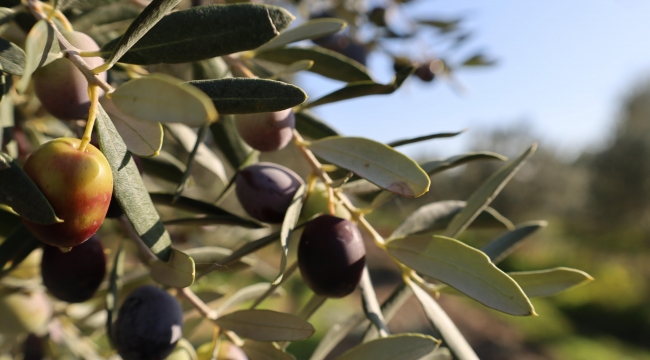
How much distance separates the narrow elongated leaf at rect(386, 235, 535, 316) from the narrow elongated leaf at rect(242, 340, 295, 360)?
8.8 inches

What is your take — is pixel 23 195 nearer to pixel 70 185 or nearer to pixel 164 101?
pixel 70 185

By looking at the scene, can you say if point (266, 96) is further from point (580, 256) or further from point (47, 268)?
point (580, 256)

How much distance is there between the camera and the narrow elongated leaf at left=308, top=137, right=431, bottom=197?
60cm

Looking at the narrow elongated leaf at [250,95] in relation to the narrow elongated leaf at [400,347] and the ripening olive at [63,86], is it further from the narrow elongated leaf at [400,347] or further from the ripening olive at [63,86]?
the narrow elongated leaf at [400,347]

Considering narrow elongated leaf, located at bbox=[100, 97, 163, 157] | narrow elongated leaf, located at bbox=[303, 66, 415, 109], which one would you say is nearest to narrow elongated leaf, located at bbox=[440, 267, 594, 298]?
narrow elongated leaf, located at bbox=[303, 66, 415, 109]

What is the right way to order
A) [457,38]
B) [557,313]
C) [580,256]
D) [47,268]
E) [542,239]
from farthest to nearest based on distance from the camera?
1. [542,239]
2. [580,256]
3. [557,313]
4. [457,38]
5. [47,268]

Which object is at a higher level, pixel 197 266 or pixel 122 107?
pixel 122 107

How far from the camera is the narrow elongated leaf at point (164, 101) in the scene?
12.8 inches

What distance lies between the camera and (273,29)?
48 cm

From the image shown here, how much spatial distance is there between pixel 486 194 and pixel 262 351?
0.43m

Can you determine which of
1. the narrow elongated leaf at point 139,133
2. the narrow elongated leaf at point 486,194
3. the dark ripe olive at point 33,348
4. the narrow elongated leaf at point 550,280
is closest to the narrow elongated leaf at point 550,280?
the narrow elongated leaf at point 550,280

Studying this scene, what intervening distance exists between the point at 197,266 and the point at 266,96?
0.36 metres

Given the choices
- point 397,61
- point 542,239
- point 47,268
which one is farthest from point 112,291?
point 542,239

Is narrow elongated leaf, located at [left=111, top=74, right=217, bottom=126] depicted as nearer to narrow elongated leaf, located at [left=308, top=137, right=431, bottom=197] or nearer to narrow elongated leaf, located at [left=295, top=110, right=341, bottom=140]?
narrow elongated leaf, located at [left=308, top=137, right=431, bottom=197]
